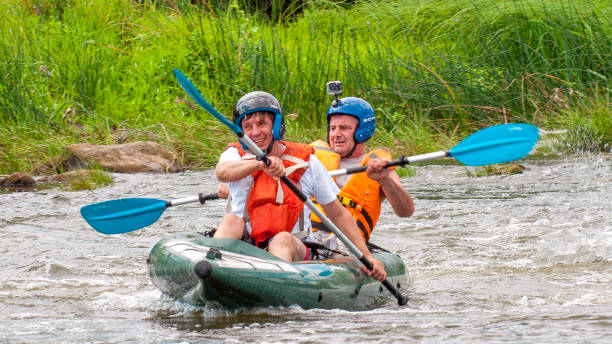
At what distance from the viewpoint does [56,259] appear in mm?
6297

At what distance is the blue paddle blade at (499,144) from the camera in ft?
16.3

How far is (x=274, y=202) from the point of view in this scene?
4676 millimetres

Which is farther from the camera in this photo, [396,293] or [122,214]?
[122,214]

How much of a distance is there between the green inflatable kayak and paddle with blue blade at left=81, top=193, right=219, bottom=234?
0.51 metres

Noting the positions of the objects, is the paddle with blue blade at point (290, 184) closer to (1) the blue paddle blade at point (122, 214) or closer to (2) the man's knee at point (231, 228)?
(2) the man's knee at point (231, 228)

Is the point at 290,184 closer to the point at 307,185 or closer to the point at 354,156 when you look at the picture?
the point at 307,185

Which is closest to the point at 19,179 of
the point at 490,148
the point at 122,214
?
the point at 122,214

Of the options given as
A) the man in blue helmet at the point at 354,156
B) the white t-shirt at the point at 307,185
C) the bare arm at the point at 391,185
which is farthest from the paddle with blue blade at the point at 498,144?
the man in blue helmet at the point at 354,156

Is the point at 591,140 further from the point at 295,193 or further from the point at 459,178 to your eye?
the point at 295,193

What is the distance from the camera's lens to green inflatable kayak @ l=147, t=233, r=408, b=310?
426cm

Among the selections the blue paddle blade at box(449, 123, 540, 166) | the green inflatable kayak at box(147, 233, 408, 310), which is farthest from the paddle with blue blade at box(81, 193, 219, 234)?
the blue paddle blade at box(449, 123, 540, 166)

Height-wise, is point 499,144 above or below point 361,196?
above

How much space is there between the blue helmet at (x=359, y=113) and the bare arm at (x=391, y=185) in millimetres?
399

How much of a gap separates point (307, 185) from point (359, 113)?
2.78 ft
